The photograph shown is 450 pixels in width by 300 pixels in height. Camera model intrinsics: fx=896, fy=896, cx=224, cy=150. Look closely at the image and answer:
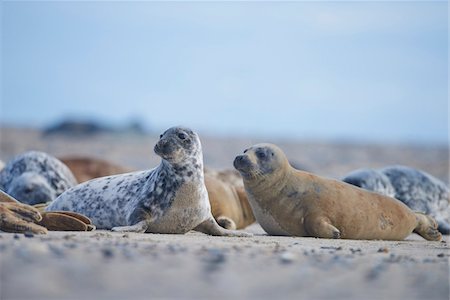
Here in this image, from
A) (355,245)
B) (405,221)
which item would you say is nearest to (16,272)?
(355,245)

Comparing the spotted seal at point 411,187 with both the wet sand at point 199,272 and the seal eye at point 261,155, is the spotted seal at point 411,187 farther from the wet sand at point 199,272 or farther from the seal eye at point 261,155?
the wet sand at point 199,272

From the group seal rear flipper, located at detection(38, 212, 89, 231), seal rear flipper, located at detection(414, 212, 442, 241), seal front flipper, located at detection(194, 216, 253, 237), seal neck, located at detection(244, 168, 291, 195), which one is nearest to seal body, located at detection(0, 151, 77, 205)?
seal neck, located at detection(244, 168, 291, 195)

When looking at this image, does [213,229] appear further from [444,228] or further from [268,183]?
[444,228]

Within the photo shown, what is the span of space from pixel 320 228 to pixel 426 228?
4.60ft

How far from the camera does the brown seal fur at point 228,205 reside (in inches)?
353

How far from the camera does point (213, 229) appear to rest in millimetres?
7402

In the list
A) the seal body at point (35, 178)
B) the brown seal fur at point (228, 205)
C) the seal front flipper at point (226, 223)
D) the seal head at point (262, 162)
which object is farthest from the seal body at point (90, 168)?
the seal head at point (262, 162)

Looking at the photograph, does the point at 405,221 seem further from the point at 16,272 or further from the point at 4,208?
the point at 16,272

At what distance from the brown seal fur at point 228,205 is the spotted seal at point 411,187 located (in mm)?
1235

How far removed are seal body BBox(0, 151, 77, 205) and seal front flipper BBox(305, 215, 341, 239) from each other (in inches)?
137

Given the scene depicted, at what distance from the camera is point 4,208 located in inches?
245

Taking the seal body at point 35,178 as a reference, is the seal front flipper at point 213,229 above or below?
below

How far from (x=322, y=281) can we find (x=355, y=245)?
2.54 meters

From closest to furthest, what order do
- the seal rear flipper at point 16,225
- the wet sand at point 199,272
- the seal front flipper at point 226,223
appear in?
the wet sand at point 199,272, the seal rear flipper at point 16,225, the seal front flipper at point 226,223
